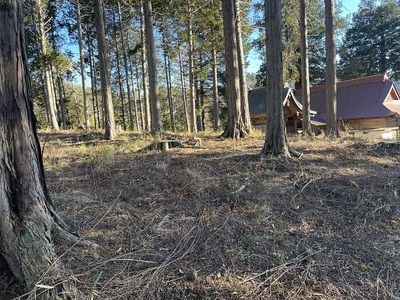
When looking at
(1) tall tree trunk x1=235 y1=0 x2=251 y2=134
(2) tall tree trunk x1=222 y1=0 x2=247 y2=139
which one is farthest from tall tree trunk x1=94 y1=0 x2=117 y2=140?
(1) tall tree trunk x1=235 y1=0 x2=251 y2=134

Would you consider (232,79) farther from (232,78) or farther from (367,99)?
(367,99)

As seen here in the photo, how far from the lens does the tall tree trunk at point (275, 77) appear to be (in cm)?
519

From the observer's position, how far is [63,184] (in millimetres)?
4133

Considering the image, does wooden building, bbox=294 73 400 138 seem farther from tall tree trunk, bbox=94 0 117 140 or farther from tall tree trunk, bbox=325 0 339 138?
tall tree trunk, bbox=94 0 117 140

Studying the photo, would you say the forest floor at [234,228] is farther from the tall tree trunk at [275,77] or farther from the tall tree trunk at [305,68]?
the tall tree trunk at [305,68]

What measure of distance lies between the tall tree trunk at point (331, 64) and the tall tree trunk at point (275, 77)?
17.2 ft

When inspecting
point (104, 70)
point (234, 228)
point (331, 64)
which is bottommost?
point (234, 228)

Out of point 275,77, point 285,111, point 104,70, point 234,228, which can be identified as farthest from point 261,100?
point 234,228

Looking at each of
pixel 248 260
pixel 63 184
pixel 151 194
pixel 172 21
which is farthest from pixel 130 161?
pixel 172 21

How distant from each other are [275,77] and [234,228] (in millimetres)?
3550

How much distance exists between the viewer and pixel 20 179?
2.12 m

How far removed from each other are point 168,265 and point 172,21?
1600 cm

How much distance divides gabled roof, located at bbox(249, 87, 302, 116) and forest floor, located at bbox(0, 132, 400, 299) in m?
12.8

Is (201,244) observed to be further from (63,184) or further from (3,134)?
(63,184)
